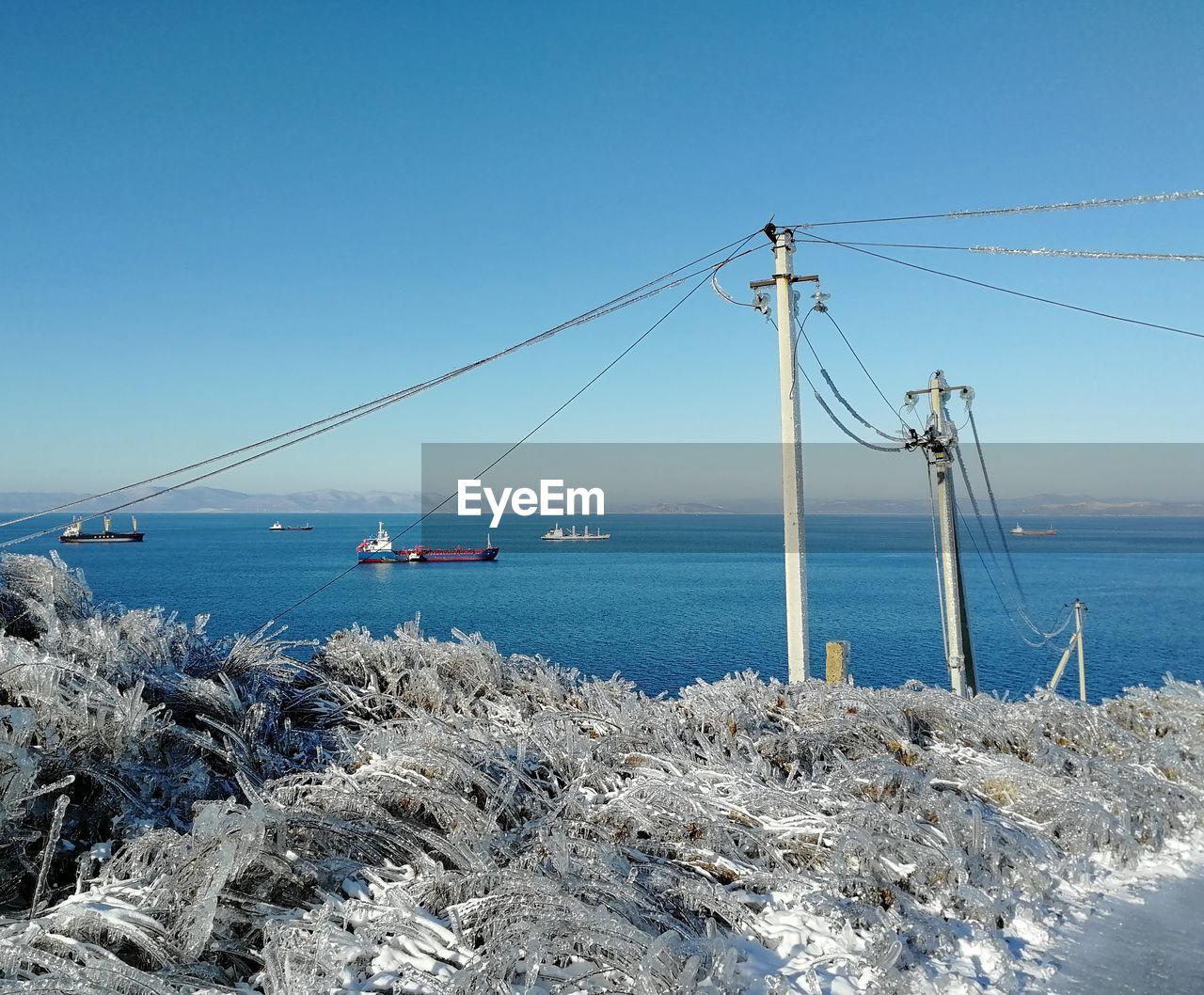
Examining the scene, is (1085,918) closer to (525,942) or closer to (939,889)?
(939,889)

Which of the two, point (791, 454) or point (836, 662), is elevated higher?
point (791, 454)

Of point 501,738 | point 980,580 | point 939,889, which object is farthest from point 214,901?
point 980,580

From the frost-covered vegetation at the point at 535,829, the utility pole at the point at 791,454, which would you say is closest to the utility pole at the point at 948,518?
the utility pole at the point at 791,454

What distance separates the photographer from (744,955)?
211 centimetres

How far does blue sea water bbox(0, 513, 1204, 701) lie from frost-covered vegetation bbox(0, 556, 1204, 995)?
3147 millimetres

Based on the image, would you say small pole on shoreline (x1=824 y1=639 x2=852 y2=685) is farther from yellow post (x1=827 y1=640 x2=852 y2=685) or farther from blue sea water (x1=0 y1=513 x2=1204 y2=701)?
blue sea water (x1=0 y1=513 x2=1204 y2=701)

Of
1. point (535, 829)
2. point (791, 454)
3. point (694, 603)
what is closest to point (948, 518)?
point (791, 454)

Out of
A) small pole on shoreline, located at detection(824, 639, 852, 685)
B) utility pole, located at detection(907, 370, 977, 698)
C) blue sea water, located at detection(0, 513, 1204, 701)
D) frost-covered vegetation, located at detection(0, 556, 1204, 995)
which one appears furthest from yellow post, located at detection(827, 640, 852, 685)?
utility pole, located at detection(907, 370, 977, 698)

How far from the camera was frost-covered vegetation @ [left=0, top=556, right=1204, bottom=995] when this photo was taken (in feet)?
6.26

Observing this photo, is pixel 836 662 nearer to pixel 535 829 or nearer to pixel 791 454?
pixel 791 454

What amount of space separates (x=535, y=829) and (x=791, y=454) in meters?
4.57

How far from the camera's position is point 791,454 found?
663cm

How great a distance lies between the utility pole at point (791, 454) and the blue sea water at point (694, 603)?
3315 mm

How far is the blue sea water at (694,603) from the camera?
76.2 feet
